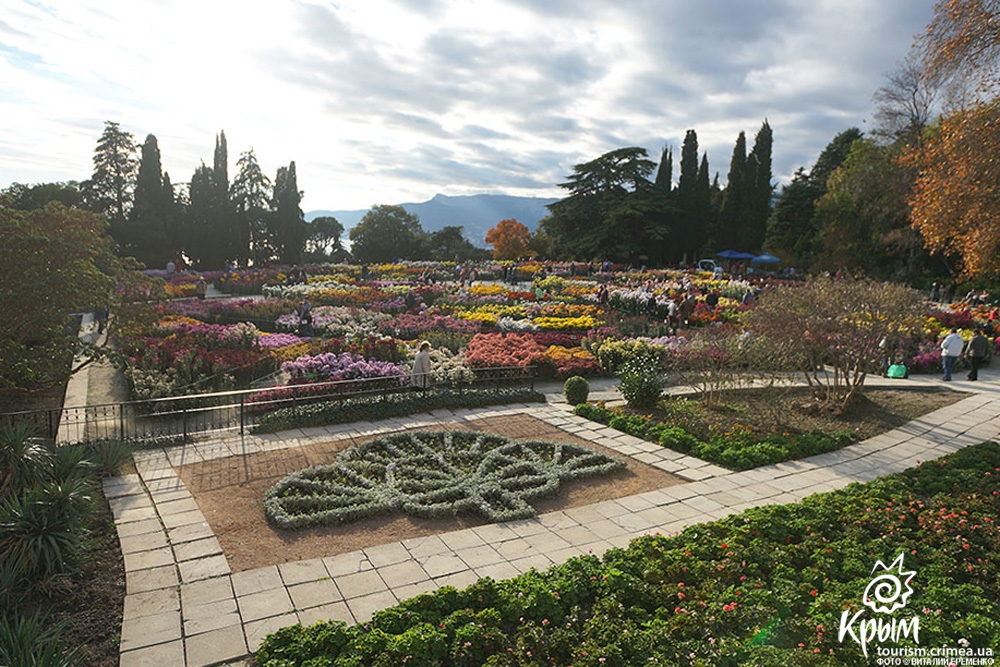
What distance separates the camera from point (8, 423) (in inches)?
285

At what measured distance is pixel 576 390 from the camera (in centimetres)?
1185

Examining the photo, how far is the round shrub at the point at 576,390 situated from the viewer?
11844 mm

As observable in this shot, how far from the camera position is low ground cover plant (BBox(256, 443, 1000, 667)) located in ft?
14.1

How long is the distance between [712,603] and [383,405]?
719cm

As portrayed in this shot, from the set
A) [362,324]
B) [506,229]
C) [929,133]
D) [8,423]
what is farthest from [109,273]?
[506,229]

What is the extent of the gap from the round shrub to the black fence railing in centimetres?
206

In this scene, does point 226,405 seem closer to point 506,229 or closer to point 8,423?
point 8,423

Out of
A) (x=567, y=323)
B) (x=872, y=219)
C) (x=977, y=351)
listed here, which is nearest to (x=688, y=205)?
(x=872, y=219)

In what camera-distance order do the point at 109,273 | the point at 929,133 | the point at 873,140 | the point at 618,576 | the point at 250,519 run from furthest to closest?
the point at 873,140 → the point at 929,133 → the point at 109,273 → the point at 250,519 → the point at 618,576

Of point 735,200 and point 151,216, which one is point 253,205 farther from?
point 735,200

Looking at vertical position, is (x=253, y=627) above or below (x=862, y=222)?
below

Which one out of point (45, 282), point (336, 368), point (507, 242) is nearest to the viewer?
point (45, 282)

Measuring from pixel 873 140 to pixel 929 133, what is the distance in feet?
31.1

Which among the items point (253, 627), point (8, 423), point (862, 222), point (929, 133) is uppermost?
point (929, 133)
